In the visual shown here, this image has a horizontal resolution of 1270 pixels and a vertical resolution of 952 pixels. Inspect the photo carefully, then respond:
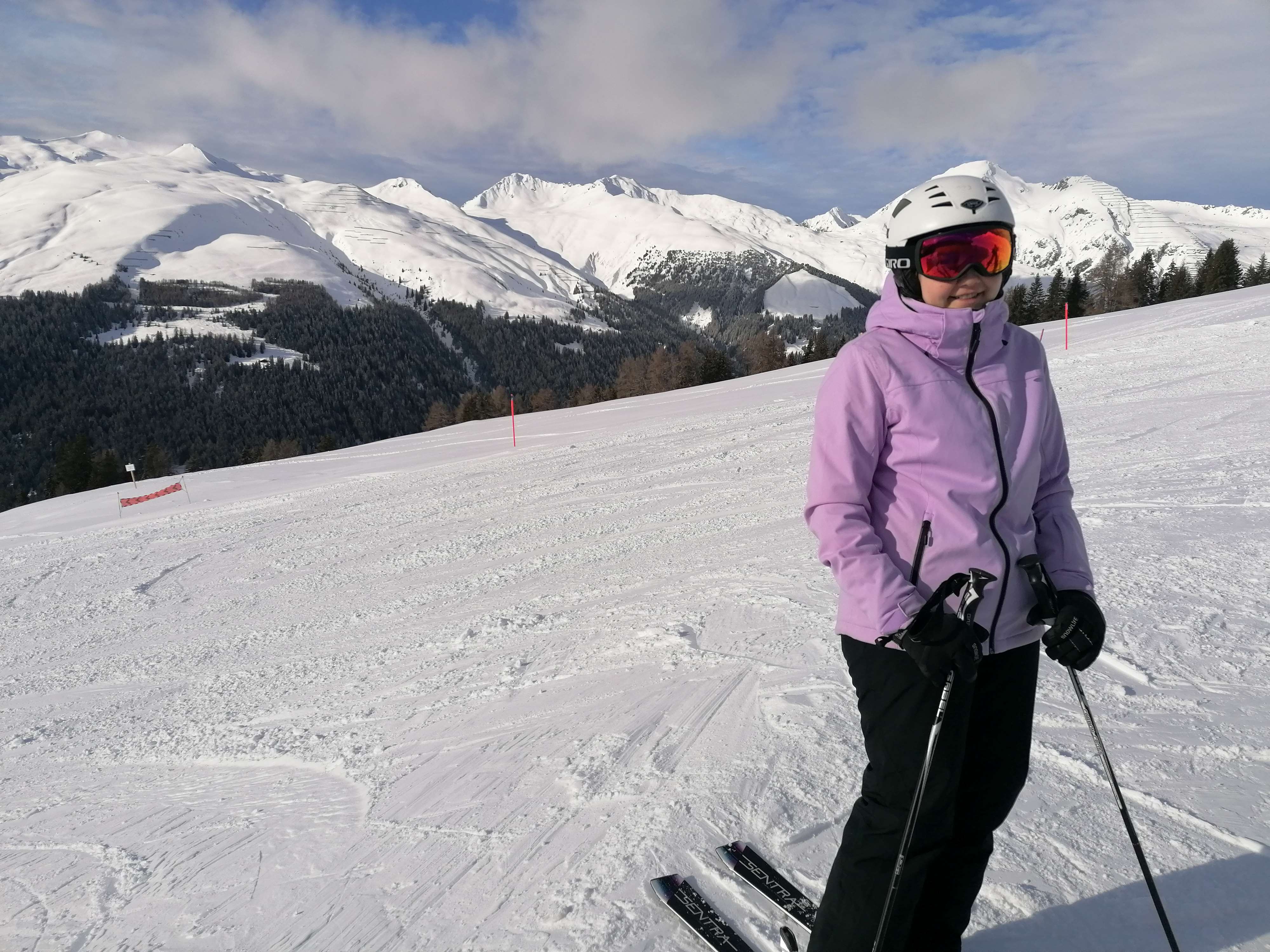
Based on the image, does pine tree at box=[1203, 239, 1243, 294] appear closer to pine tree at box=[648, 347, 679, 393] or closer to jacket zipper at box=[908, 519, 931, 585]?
pine tree at box=[648, 347, 679, 393]

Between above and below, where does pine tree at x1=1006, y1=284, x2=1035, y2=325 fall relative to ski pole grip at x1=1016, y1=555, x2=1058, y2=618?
above

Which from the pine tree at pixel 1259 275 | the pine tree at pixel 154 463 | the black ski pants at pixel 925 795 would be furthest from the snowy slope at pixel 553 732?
the pine tree at pixel 154 463

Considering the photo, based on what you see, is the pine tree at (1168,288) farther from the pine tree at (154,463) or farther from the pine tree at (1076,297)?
the pine tree at (154,463)

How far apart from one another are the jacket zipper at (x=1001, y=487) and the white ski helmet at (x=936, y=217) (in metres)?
0.21

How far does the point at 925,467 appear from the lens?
176cm

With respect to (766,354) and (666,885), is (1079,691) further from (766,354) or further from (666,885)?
(766,354)

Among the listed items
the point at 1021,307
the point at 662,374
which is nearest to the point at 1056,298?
the point at 1021,307

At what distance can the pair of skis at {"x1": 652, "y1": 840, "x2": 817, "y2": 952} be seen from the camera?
7.38 ft

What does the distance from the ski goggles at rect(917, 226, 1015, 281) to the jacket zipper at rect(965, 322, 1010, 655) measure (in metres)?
0.16

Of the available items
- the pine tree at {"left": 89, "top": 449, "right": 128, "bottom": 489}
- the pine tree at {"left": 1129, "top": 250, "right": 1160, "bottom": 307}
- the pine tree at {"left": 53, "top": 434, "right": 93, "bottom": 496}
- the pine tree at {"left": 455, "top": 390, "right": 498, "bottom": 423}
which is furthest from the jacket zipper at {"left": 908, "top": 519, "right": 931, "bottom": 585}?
the pine tree at {"left": 53, "top": 434, "right": 93, "bottom": 496}

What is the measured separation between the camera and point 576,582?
5.80 metres

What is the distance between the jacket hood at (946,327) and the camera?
1804 mm

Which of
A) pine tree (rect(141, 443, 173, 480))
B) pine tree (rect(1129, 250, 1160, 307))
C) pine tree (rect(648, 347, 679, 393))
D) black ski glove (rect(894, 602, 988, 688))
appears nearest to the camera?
black ski glove (rect(894, 602, 988, 688))

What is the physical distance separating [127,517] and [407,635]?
9.15m
